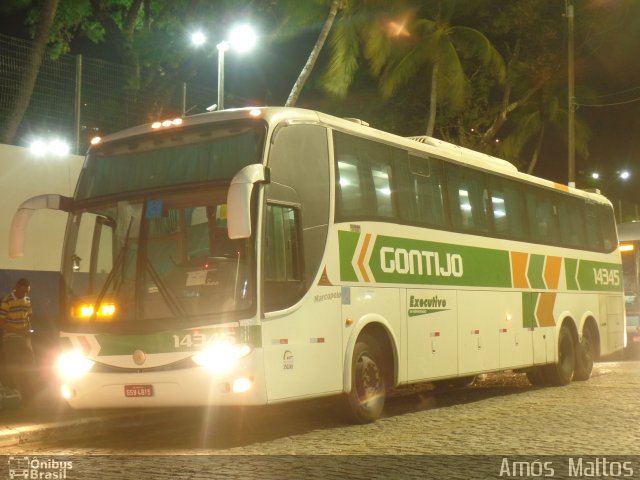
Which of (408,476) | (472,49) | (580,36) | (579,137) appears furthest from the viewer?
(579,137)

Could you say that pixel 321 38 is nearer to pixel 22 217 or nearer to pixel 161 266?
pixel 22 217

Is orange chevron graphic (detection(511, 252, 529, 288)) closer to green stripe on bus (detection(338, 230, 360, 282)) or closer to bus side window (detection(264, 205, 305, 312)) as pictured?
green stripe on bus (detection(338, 230, 360, 282))

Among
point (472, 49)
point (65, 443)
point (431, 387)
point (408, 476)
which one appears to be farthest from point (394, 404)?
point (472, 49)

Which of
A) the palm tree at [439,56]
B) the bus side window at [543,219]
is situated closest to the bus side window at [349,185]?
the bus side window at [543,219]

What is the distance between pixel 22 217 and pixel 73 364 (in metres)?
1.65

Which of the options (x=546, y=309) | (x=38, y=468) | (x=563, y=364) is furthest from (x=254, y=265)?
(x=563, y=364)

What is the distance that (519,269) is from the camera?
15.9 m

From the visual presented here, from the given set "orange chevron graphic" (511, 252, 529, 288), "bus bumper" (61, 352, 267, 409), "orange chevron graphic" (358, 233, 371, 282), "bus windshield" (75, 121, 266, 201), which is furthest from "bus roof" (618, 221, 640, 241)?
"bus bumper" (61, 352, 267, 409)

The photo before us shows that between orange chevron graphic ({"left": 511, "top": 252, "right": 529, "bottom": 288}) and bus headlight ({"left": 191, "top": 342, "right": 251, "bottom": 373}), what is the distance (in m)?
6.93

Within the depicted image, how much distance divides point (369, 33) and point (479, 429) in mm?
19116

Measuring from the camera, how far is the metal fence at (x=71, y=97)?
19.0 meters

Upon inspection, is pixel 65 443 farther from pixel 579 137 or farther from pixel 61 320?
pixel 579 137

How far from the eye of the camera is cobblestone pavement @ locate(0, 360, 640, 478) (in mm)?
9181

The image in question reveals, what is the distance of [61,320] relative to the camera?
35.6 feet
